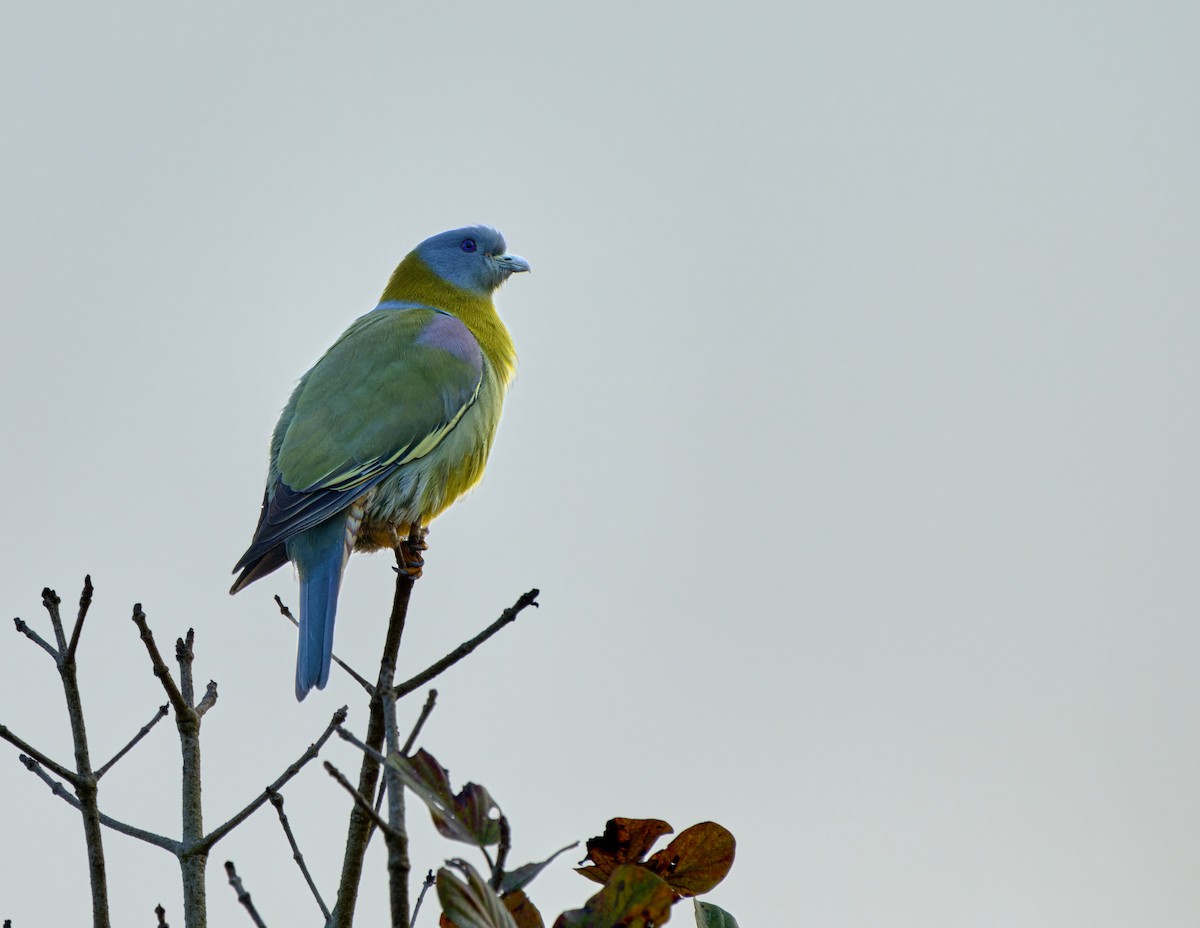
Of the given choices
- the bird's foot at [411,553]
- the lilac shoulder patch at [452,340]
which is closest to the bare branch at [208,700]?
the bird's foot at [411,553]

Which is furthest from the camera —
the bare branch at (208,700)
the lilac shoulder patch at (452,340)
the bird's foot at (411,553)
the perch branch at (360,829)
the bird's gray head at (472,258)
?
the bird's gray head at (472,258)

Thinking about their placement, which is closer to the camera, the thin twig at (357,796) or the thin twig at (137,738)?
the thin twig at (357,796)

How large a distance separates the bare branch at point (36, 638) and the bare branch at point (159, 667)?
0.58ft

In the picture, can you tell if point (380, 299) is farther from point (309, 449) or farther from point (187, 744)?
point (187, 744)

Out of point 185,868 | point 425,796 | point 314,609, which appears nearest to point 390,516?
point 314,609

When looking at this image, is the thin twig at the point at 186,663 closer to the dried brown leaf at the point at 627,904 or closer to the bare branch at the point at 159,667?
the bare branch at the point at 159,667

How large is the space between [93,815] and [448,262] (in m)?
4.25

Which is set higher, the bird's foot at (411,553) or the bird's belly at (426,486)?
the bird's belly at (426,486)

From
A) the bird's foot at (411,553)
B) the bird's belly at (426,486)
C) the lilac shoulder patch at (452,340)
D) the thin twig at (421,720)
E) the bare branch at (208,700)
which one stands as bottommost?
the thin twig at (421,720)

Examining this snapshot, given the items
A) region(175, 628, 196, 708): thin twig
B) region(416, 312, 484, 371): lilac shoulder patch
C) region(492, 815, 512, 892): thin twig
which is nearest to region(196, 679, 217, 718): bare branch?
region(175, 628, 196, 708): thin twig

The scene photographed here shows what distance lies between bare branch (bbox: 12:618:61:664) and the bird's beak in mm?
3883

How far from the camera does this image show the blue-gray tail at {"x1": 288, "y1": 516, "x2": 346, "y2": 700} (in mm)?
3914

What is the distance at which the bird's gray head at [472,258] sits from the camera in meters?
6.38

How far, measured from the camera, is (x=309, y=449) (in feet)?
15.8
